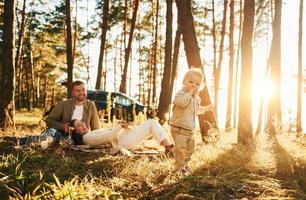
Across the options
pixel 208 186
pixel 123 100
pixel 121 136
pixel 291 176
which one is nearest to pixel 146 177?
pixel 208 186

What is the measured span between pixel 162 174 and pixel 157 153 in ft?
7.32

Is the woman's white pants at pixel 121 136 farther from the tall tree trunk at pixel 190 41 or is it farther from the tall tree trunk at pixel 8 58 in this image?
the tall tree trunk at pixel 8 58

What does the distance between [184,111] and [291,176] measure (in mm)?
1580

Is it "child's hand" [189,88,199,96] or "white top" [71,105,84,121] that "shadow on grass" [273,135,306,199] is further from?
"white top" [71,105,84,121]

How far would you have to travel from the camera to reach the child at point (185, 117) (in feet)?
18.3

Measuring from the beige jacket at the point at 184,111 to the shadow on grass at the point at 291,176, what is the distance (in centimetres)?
130

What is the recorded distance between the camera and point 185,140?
5621 millimetres

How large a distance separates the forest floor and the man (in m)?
0.49

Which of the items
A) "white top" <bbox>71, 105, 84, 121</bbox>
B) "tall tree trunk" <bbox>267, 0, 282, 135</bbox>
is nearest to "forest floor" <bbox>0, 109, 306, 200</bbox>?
"white top" <bbox>71, 105, 84, 121</bbox>

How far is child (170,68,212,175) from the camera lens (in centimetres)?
558

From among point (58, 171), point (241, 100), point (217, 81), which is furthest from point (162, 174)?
point (217, 81)

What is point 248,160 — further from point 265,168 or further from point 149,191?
point 149,191

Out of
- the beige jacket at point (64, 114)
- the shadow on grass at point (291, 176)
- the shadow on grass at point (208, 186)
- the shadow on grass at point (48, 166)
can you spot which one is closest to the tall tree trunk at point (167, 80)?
the beige jacket at point (64, 114)

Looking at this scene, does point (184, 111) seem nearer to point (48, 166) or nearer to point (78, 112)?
point (48, 166)
